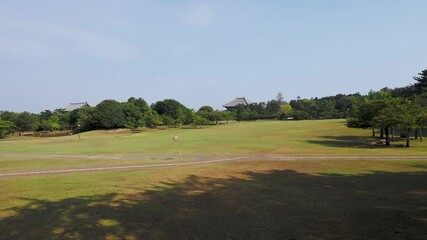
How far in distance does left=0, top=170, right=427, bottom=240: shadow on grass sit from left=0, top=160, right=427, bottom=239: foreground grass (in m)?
0.03

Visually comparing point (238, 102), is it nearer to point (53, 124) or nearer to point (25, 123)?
point (53, 124)

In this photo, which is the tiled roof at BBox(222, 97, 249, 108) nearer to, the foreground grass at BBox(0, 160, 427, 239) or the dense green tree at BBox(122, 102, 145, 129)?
the dense green tree at BBox(122, 102, 145, 129)

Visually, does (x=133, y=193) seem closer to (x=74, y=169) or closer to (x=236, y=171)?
(x=236, y=171)

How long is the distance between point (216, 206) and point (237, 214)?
A: 131 cm

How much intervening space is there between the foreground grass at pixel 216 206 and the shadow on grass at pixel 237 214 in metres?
0.03

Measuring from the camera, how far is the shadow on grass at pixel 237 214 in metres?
9.34

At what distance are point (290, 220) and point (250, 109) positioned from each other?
531ft

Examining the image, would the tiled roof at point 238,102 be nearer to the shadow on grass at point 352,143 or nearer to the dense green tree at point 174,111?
the dense green tree at point 174,111

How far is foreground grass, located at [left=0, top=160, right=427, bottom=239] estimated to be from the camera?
9469mm

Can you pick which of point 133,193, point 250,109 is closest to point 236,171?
point 133,193

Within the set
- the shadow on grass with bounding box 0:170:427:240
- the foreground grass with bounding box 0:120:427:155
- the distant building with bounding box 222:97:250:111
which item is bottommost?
the foreground grass with bounding box 0:120:427:155

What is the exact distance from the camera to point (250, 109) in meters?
171

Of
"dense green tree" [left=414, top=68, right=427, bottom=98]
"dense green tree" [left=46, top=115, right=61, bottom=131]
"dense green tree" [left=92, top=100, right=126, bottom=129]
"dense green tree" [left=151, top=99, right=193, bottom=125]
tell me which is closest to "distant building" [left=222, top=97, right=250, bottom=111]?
"dense green tree" [left=151, top=99, right=193, bottom=125]

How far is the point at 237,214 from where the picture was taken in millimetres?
11281
